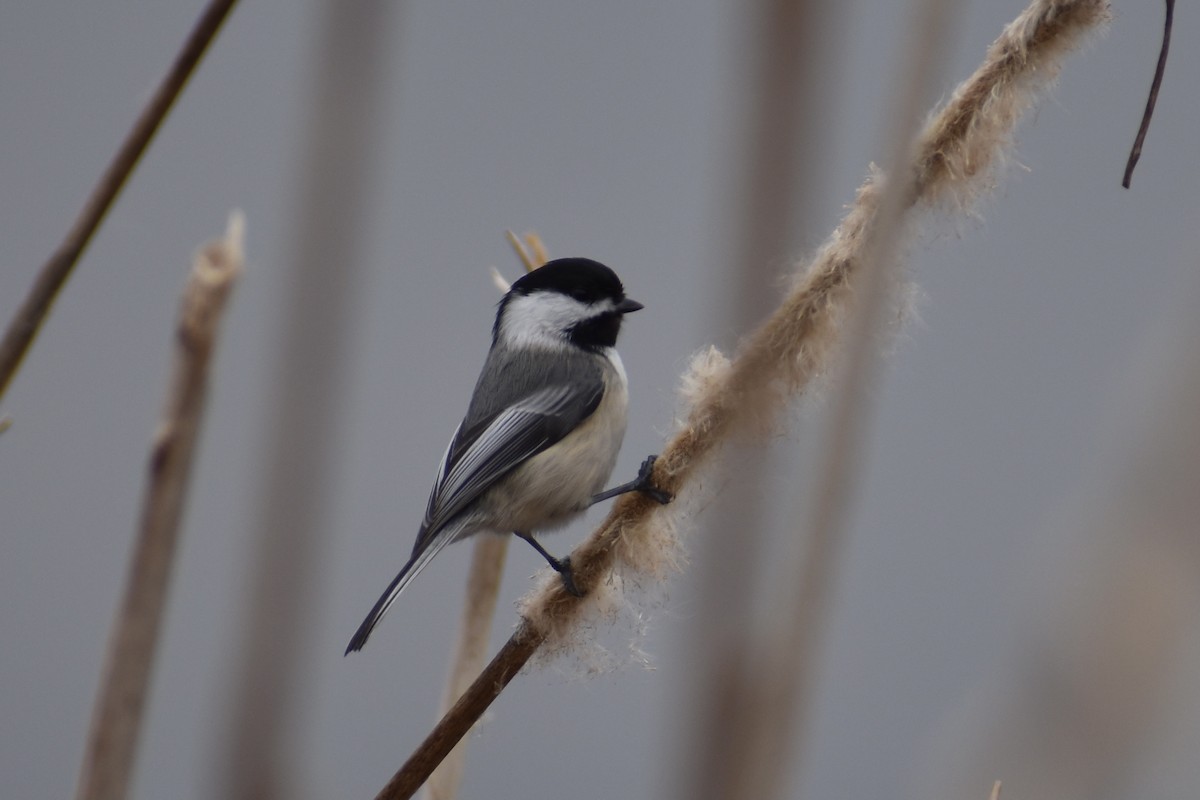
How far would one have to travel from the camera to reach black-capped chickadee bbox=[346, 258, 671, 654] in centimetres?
166

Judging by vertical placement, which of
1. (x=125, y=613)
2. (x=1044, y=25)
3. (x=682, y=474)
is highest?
(x=125, y=613)

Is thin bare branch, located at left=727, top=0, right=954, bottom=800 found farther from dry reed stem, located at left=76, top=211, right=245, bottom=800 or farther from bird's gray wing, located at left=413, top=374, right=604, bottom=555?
bird's gray wing, located at left=413, top=374, right=604, bottom=555

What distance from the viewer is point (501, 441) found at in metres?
1.73

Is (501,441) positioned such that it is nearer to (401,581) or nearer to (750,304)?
(401,581)

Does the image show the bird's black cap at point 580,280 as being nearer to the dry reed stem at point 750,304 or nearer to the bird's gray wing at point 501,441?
the bird's gray wing at point 501,441

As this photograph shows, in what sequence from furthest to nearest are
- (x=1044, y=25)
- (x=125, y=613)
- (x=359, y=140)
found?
(x=1044, y=25) → (x=125, y=613) → (x=359, y=140)

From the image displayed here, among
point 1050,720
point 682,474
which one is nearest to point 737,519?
point 1050,720

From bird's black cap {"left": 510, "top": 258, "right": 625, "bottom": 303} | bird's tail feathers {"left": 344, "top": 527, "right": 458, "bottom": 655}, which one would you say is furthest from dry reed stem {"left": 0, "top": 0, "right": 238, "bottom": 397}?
bird's black cap {"left": 510, "top": 258, "right": 625, "bottom": 303}

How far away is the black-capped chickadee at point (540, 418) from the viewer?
5.46ft

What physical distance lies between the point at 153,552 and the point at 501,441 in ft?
4.19

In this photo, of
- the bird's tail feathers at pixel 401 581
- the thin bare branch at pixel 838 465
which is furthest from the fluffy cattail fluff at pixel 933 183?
the bird's tail feathers at pixel 401 581

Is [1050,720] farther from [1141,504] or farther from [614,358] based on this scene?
[614,358]

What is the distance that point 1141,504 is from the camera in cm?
46

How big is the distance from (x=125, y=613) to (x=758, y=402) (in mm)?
266
